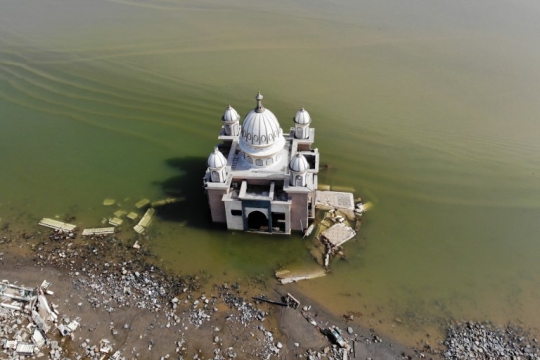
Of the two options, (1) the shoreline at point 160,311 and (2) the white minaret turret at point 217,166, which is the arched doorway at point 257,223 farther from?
(1) the shoreline at point 160,311

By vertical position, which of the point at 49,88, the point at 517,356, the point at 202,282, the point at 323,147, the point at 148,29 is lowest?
the point at 517,356

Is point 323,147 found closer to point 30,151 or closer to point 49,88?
point 30,151

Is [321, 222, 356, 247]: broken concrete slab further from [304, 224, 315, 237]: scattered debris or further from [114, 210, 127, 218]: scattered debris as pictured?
[114, 210, 127, 218]: scattered debris

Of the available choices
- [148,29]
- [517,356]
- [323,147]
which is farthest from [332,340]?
[148,29]

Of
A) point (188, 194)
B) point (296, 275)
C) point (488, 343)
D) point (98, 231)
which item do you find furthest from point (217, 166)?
point (488, 343)

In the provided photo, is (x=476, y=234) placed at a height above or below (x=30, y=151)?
below

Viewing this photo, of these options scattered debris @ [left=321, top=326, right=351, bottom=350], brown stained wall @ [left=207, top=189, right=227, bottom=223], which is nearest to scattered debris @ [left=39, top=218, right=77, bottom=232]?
brown stained wall @ [left=207, top=189, right=227, bottom=223]

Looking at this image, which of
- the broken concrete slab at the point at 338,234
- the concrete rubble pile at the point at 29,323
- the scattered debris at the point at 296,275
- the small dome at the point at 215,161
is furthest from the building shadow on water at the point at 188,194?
the concrete rubble pile at the point at 29,323

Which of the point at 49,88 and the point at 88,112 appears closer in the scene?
the point at 88,112
